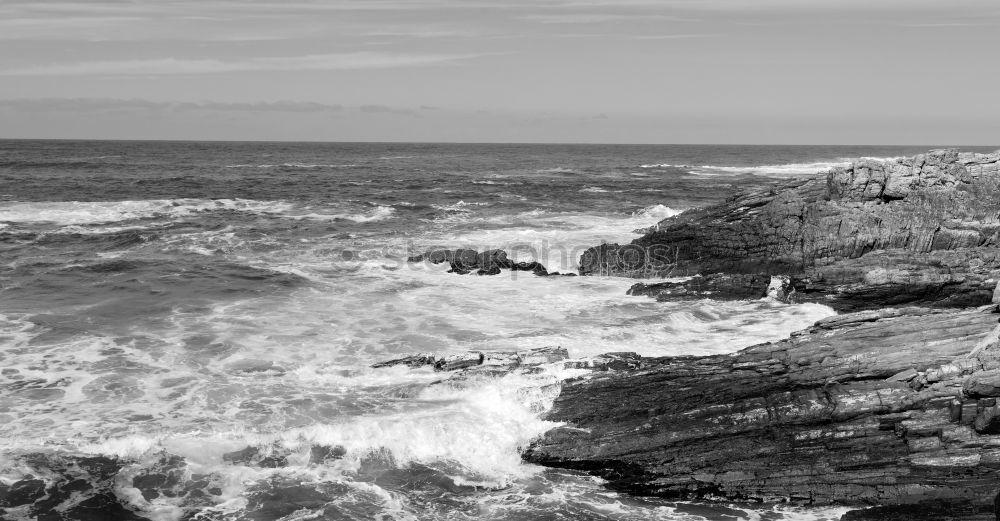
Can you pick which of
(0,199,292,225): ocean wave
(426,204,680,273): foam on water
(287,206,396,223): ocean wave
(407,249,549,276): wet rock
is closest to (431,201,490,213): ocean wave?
(426,204,680,273): foam on water

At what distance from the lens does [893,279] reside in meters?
22.6

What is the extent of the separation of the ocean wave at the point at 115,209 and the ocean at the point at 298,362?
2.89 feet

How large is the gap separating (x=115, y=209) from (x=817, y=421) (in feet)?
147

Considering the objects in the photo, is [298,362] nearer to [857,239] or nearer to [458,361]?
[458,361]

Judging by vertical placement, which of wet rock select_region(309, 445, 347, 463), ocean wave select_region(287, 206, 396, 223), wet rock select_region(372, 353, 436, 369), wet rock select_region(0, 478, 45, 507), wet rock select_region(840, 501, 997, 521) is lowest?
wet rock select_region(0, 478, 45, 507)

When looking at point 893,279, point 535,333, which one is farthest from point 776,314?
point 535,333

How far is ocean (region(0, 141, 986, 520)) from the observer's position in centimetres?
1334

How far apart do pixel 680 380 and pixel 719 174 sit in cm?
7602

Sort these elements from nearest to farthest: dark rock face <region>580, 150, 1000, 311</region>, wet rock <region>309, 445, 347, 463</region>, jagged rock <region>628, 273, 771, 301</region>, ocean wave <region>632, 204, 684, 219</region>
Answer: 1. wet rock <region>309, 445, 347, 463</region>
2. dark rock face <region>580, 150, 1000, 311</region>
3. jagged rock <region>628, 273, 771, 301</region>
4. ocean wave <region>632, 204, 684, 219</region>

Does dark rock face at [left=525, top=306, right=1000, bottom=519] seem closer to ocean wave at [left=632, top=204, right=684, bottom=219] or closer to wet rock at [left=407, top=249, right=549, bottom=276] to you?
wet rock at [left=407, top=249, right=549, bottom=276]

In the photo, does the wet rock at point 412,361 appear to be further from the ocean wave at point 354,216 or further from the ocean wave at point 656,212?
the ocean wave at point 656,212

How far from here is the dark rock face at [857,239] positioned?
22672 millimetres

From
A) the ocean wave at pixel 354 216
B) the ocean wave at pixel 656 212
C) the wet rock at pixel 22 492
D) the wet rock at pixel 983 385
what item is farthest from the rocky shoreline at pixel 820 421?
the ocean wave at pixel 354 216

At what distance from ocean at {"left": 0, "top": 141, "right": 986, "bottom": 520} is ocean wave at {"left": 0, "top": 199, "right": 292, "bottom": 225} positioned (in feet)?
2.89
